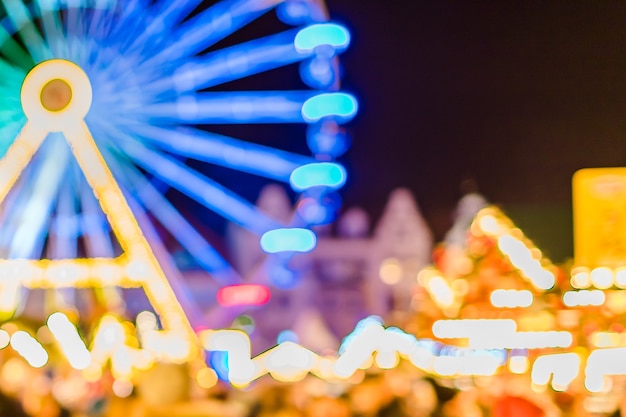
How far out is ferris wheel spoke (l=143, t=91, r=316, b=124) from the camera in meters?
4.88

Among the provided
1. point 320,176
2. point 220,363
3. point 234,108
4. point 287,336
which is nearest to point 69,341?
point 220,363

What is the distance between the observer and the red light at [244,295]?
4914mm

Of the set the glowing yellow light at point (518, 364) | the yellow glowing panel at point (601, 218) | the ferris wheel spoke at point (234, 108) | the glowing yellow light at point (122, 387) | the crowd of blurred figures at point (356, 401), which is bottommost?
the crowd of blurred figures at point (356, 401)

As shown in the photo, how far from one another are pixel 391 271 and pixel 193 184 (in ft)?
9.13

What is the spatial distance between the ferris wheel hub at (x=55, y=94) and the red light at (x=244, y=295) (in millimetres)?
1359

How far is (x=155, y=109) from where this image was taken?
498 cm

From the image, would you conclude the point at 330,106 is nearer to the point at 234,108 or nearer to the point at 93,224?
the point at 234,108

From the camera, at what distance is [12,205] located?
4.92 m

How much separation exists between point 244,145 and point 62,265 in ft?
4.38

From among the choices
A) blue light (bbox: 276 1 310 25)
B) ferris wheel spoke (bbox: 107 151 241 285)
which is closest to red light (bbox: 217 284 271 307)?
ferris wheel spoke (bbox: 107 151 241 285)

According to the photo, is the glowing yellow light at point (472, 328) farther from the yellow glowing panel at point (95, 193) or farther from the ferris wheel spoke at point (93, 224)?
the ferris wheel spoke at point (93, 224)

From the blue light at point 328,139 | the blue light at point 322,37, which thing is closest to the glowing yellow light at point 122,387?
the blue light at point 328,139

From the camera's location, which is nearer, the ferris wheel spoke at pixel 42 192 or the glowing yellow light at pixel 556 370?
the glowing yellow light at pixel 556 370

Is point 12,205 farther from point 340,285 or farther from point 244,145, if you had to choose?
point 340,285
